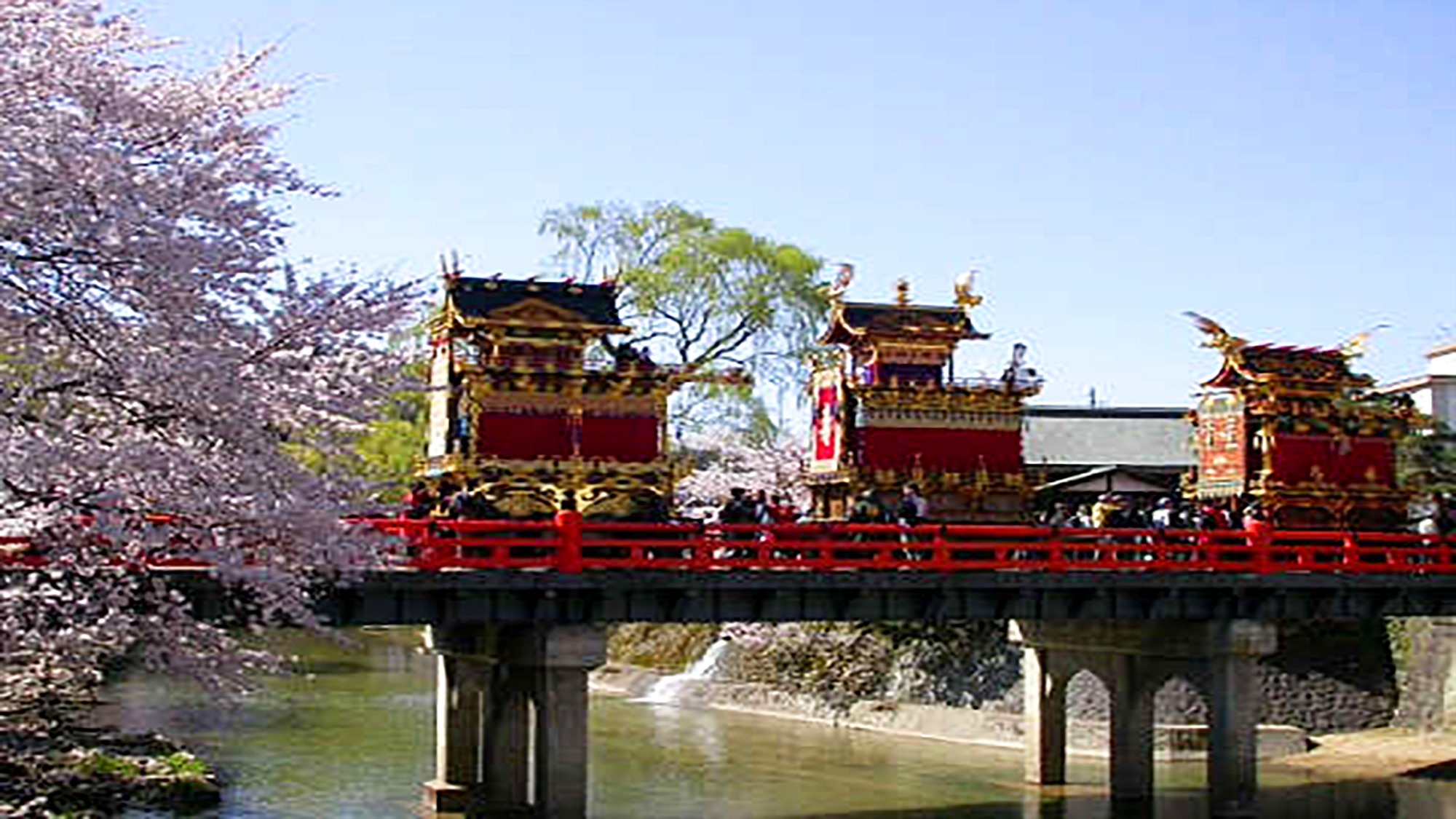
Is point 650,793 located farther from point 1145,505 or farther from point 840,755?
point 1145,505

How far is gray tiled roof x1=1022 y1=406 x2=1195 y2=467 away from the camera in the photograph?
5428 cm

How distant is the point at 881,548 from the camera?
2759 centimetres

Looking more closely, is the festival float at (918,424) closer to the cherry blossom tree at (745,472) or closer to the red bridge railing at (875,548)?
the red bridge railing at (875,548)

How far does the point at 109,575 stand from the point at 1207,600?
20267 mm

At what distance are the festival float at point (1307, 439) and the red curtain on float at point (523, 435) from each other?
14.2m

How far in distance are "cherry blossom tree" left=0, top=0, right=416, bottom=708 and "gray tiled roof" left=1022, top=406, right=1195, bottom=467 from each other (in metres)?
39.5

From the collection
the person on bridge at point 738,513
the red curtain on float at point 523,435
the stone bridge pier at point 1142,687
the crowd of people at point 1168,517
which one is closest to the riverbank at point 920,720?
the stone bridge pier at point 1142,687

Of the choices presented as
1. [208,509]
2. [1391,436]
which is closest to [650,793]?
[1391,436]

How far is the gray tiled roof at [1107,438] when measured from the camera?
178ft

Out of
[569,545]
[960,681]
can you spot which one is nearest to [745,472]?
[960,681]

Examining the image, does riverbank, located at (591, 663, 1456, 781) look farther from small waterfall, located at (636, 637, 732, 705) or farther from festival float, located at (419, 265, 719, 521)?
festival float, located at (419, 265, 719, 521)

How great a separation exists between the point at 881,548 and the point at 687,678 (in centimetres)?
2566

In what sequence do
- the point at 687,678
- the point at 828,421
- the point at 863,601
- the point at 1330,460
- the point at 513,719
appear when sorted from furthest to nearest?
the point at 687,678, the point at 828,421, the point at 1330,460, the point at 863,601, the point at 513,719

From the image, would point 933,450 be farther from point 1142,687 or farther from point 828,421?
point 1142,687
